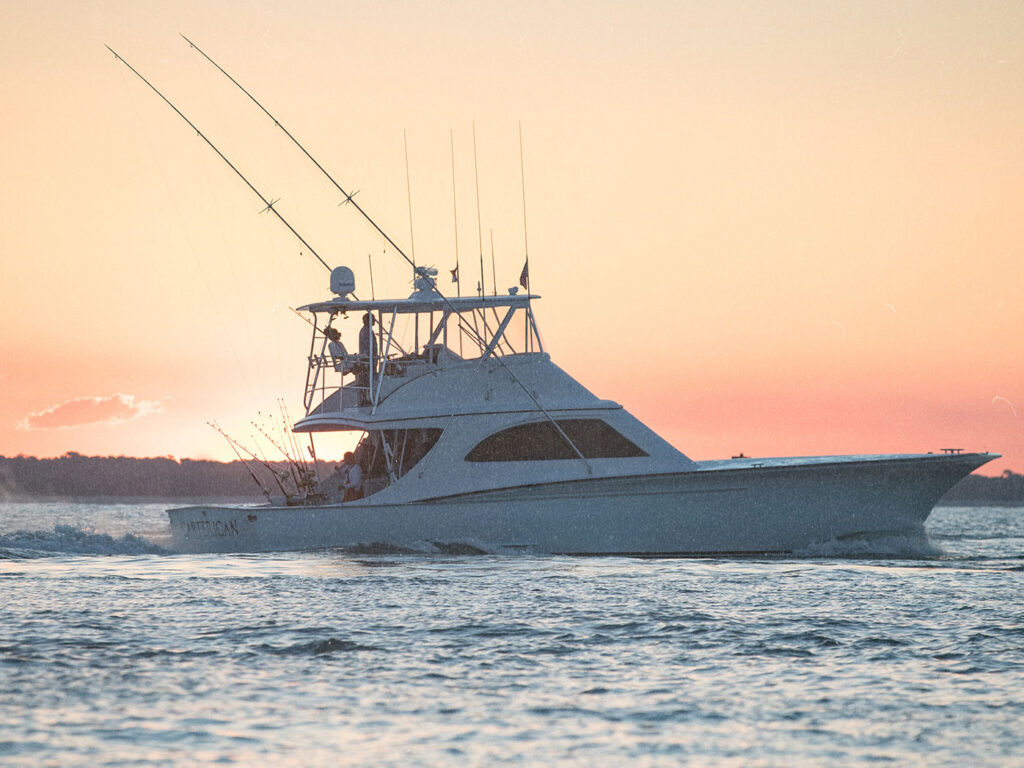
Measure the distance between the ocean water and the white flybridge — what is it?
2.80 m

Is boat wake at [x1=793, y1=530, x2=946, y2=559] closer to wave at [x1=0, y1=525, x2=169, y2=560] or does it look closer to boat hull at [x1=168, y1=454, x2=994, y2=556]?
boat hull at [x1=168, y1=454, x2=994, y2=556]

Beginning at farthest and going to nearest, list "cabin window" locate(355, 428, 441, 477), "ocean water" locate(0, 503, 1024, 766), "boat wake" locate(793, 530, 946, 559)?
"cabin window" locate(355, 428, 441, 477) → "boat wake" locate(793, 530, 946, 559) → "ocean water" locate(0, 503, 1024, 766)

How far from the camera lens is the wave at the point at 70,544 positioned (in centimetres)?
2348

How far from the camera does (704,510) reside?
1986 cm

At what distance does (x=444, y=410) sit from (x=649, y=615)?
9254mm

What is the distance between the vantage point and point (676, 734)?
733cm

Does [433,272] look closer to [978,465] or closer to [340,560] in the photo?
[340,560]

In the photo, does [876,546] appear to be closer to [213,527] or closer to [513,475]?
[513,475]

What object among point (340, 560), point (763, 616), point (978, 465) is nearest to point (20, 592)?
point (340, 560)

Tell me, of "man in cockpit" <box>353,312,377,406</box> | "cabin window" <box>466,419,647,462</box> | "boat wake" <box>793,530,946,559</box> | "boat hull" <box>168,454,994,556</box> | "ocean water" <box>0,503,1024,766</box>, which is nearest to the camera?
"ocean water" <box>0,503,1024,766</box>

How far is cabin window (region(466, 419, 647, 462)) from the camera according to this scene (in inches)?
830

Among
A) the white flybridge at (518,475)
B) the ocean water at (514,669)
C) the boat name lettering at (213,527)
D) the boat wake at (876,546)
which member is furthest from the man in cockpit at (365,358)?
the boat wake at (876,546)

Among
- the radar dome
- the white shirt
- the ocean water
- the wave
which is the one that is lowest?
the ocean water

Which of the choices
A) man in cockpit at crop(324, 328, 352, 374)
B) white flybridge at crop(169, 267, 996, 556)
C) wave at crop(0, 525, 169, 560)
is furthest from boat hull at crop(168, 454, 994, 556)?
wave at crop(0, 525, 169, 560)
